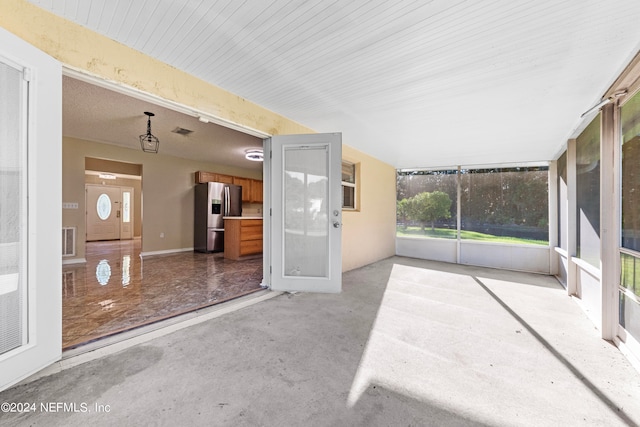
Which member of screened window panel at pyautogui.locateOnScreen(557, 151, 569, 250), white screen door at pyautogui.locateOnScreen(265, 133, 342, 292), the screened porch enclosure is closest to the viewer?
the screened porch enclosure

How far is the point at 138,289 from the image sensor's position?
3.22 metres

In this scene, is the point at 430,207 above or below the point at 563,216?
above

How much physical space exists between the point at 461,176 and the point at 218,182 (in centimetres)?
634

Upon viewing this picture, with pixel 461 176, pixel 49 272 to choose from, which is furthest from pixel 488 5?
pixel 461 176

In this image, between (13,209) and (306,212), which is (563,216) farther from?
(13,209)

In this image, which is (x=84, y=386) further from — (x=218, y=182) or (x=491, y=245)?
(x=491, y=245)

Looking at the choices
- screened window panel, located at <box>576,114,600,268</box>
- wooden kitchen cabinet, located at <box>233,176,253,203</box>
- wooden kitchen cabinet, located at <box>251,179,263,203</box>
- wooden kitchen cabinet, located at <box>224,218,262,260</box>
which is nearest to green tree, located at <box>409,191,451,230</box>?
screened window panel, located at <box>576,114,600,268</box>

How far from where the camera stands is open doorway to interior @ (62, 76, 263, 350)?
2.66 metres

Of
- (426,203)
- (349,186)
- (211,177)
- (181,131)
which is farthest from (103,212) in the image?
→ (426,203)

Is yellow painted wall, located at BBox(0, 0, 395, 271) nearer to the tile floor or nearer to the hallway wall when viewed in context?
the hallway wall

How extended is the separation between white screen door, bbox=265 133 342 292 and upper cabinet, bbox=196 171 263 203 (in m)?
4.17

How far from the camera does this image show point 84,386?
4.78 ft

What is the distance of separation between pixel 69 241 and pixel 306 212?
5192mm

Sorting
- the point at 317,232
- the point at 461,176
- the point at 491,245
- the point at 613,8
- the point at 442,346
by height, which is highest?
the point at 613,8
